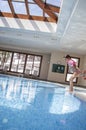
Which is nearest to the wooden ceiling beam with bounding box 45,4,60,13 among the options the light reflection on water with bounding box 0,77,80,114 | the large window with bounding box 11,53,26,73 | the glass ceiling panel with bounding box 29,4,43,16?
the glass ceiling panel with bounding box 29,4,43,16

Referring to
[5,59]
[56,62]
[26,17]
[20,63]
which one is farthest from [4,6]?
[5,59]

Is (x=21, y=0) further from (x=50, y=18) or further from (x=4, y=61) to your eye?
(x=4, y=61)

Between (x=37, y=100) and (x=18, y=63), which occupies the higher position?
(x=18, y=63)

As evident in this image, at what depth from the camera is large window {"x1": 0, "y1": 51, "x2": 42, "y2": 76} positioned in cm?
1841

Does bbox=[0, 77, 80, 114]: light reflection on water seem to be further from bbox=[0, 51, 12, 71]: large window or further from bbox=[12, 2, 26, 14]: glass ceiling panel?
bbox=[0, 51, 12, 71]: large window

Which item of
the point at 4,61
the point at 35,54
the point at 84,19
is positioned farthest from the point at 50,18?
the point at 4,61

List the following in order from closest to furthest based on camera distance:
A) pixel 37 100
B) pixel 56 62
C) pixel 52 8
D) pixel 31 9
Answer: pixel 37 100 → pixel 52 8 → pixel 31 9 → pixel 56 62

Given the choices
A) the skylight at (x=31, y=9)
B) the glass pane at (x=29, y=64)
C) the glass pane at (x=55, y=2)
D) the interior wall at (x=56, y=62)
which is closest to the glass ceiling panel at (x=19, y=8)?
the skylight at (x=31, y=9)

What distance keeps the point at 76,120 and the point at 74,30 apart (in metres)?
4.83

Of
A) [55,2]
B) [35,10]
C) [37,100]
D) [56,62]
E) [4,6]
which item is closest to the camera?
[37,100]

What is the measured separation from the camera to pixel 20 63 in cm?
1862

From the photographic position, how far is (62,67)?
17.2 meters

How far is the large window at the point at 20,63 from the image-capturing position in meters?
18.4

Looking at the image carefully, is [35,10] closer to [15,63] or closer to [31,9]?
[31,9]
